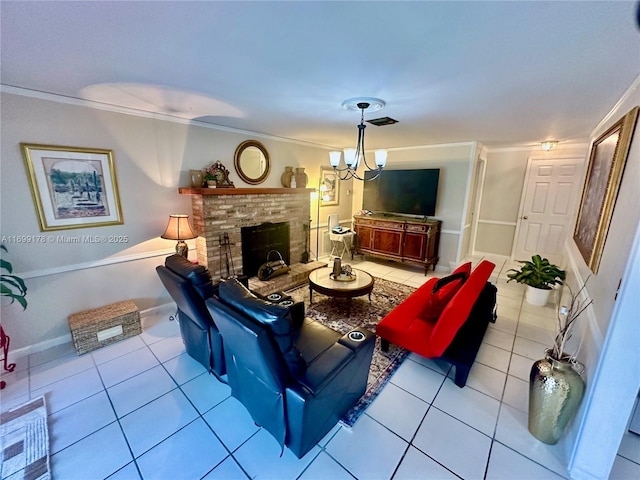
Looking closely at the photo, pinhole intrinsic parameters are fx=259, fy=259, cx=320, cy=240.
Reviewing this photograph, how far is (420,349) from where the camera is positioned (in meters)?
2.11

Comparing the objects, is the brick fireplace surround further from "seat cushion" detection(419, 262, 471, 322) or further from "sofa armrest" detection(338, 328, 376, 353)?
"seat cushion" detection(419, 262, 471, 322)

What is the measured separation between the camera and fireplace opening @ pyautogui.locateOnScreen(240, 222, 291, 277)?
3.83m

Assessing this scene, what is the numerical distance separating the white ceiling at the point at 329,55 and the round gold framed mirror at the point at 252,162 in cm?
103

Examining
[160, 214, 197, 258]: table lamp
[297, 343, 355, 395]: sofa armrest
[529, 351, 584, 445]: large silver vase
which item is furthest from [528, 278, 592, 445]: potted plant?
[160, 214, 197, 258]: table lamp

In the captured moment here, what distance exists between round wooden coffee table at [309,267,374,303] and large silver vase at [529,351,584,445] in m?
1.62

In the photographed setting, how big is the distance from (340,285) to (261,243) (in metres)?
1.58

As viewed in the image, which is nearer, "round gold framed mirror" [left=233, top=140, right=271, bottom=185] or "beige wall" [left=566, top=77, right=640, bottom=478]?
"beige wall" [left=566, top=77, right=640, bottom=478]

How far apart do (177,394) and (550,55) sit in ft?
11.0

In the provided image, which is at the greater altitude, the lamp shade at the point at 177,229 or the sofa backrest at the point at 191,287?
the lamp shade at the point at 177,229

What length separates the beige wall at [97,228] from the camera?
2197mm

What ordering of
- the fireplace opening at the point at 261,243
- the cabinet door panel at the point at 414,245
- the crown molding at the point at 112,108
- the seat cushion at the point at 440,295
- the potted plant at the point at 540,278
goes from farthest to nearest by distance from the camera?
the cabinet door panel at the point at 414,245
the fireplace opening at the point at 261,243
the potted plant at the point at 540,278
the seat cushion at the point at 440,295
the crown molding at the point at 112,108

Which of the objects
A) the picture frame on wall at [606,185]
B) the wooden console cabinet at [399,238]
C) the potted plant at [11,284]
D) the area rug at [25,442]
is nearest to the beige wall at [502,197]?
the wooden console cabinet at [399,238]

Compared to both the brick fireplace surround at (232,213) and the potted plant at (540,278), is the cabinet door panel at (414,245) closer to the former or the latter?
the potted plant at (540,278)

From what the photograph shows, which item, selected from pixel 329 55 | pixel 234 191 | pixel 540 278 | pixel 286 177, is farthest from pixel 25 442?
pixel 540 278
